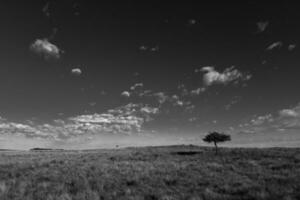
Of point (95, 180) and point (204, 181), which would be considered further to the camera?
point (95, 180)

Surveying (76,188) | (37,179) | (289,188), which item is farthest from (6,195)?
(289,188)

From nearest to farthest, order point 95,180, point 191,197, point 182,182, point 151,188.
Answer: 1. point 191,197
2. point 151,188
3. point 182,182
4. point 95,180

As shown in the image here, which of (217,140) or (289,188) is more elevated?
(217,140)

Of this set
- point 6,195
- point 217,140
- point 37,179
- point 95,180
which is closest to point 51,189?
point 6,195

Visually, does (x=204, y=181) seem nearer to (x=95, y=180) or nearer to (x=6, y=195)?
(x=95, y=180)

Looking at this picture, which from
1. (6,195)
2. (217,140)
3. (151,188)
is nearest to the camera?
(6,195)

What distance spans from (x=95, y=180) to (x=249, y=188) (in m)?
9.82

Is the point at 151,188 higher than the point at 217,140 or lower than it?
lower

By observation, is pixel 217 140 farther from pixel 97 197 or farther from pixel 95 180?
pixel 97 197

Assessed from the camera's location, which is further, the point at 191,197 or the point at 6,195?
the point at 6,195

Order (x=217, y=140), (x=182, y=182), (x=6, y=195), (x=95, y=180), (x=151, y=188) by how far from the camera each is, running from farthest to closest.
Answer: (x=217, y=140)
(x=95, y=180)
(x=182, y=182)
(x=151, y=188)
(x=6, y=195)

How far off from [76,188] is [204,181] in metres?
8.04

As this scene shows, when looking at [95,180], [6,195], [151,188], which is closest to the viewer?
[6,195]

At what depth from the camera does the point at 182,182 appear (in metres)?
13.0
